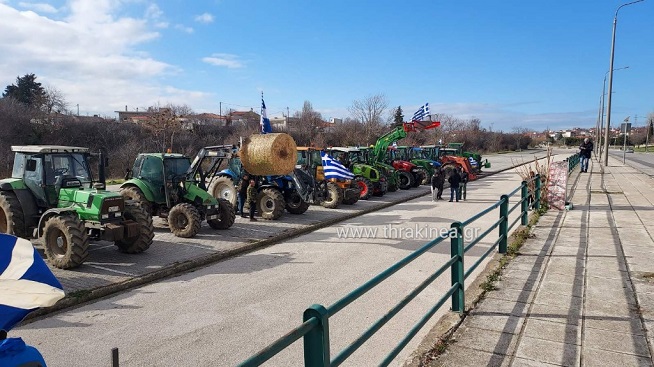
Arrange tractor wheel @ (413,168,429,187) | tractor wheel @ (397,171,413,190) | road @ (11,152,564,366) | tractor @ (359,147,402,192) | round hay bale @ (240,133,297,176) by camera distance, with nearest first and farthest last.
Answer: road @ (11,152,564,366) < round hay bale @ (240,133,297,176) < tractor @ (359,147,402,192) < tractor wheel @ (397,171,413,190) < tractor wheel @ (413,168,429,187)

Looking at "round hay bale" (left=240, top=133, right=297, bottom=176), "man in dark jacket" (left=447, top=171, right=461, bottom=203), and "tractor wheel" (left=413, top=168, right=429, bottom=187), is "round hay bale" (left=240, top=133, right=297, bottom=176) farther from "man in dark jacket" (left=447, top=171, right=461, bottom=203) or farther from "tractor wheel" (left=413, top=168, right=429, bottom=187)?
"tractor wheel" (left=413, top=168, right=429, bottom=187)

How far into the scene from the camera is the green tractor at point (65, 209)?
24.8 ft

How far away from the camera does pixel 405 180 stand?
21.7 metres

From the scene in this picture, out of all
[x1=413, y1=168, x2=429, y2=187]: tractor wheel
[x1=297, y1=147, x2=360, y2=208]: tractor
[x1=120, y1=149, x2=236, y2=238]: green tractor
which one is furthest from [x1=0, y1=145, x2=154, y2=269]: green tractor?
[x1=413, y1=168, x2=429, y2=187]: tractor wheel

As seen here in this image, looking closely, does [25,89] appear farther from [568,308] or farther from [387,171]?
[568,308]

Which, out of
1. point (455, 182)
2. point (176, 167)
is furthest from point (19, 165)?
point (455, 182)

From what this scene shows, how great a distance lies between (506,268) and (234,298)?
412 cm

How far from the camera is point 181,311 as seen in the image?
5906 mm

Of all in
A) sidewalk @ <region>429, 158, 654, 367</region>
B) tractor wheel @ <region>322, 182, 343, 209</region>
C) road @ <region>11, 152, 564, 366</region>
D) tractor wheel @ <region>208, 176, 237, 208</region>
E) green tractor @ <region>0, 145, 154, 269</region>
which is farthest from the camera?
tractor wheel @ <region>322, 182, 343, 209</region>

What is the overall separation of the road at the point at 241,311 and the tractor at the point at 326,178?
5290 mm

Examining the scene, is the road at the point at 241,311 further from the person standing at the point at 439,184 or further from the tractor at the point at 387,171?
the tractor at the point at 387,171

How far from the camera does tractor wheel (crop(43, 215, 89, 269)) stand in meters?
7.34

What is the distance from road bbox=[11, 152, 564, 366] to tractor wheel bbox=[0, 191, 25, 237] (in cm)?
348

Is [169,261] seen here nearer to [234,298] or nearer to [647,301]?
[234,298]
